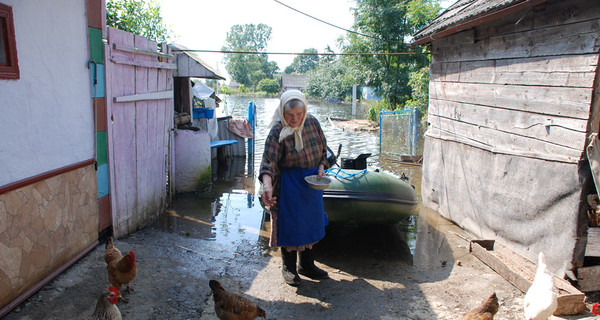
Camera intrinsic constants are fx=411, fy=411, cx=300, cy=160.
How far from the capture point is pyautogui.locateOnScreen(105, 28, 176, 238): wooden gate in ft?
15.7

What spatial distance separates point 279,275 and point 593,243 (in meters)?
3.20

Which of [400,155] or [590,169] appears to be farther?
[400,155]

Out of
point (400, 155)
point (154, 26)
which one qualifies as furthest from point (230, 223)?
point (154, 26)

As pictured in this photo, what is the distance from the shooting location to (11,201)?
3.20 metres

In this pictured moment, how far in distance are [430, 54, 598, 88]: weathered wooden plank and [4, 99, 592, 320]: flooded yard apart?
7.28 feet

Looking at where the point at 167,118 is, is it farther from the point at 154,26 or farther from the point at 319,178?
the point at 154,26

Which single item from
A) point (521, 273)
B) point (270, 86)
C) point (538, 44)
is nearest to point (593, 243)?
point (521, 273)

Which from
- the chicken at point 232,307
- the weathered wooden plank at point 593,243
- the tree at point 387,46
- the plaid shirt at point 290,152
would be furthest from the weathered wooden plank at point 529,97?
the tree at point 387,46

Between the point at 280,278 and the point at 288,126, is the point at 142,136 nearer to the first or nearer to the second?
the point at 288,126

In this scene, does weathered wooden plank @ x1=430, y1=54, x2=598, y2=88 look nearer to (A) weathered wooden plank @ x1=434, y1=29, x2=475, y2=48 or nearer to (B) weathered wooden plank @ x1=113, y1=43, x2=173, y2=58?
(A) weathered wooden plank @ x1=434, y1=29, x2=475, y2=48

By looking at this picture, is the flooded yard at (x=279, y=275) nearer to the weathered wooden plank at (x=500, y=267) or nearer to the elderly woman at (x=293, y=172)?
the weathered wooden plank at (x=500, y=267)

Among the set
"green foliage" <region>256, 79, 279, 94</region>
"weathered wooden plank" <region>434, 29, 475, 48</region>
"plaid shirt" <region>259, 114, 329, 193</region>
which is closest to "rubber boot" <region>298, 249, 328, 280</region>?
"plaid shirt" <region>259, 114, 329, 193</region>

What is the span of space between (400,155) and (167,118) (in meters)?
7.38

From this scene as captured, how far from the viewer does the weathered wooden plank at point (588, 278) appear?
13.5ft
